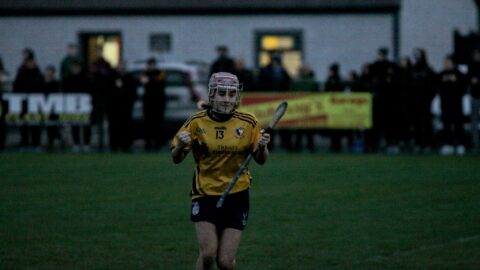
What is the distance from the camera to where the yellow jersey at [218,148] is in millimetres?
8711

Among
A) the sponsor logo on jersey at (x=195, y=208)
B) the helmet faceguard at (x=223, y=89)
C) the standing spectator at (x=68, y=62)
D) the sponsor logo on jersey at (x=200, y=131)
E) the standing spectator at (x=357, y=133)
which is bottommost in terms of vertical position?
the standing spectator at (x=357, y=133)

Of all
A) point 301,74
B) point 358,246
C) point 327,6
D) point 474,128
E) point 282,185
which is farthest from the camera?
point 327,6

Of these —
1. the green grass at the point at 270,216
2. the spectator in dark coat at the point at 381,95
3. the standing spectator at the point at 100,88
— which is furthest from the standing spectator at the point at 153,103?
the spectator in dark coat at the point at 381,95

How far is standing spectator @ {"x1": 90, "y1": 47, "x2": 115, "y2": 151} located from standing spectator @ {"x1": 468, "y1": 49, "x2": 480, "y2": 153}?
7579 mm

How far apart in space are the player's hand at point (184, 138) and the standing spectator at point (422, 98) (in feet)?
54.7

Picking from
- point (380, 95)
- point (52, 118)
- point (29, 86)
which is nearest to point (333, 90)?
point (380, 95)

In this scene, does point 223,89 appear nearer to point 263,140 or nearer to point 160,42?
point 263,140

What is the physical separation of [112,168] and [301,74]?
28.3 ft

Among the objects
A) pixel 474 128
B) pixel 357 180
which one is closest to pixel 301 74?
pixel 474 128

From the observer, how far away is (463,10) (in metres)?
38.6

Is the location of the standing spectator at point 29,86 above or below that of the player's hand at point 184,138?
below

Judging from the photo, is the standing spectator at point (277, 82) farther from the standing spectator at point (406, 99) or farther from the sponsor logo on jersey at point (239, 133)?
the sponsor logo on jersey at point (239, 133)

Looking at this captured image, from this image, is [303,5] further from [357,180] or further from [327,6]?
[357,180]

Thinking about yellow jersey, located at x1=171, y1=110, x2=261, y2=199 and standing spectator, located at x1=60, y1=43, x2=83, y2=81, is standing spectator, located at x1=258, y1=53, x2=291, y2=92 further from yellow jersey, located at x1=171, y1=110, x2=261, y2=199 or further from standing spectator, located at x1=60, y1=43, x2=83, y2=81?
yellow jersey, located at x1=171, y1=110, x2=261, y2=199
